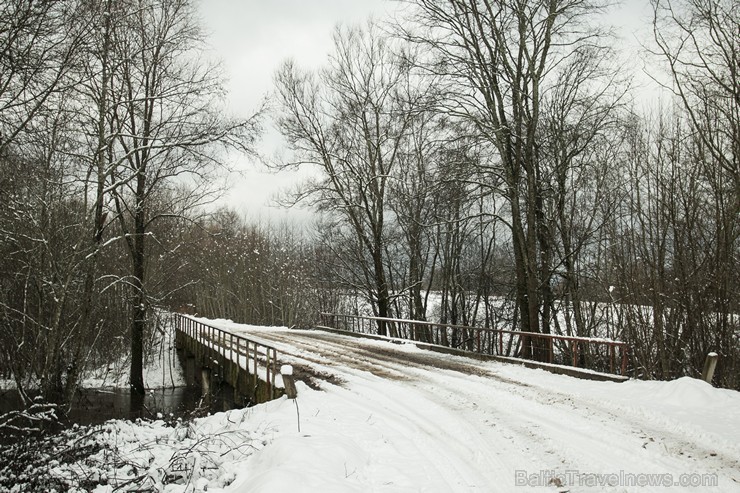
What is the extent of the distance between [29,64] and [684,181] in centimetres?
1163

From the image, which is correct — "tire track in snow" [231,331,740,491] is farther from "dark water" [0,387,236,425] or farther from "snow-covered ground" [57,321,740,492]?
"dark water" [0,387,236,425]

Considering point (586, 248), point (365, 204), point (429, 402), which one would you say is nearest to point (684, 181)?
point (429, 402)

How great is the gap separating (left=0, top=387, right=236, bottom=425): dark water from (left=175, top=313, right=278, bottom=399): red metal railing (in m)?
1.66

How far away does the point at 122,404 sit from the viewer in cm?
1981

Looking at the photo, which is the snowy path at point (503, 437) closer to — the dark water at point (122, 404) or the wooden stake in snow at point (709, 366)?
the wooden stake in snow at point (709, 366)

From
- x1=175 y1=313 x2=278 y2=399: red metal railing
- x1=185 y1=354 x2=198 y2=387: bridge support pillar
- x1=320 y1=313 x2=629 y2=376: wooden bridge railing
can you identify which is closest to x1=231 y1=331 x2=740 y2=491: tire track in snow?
x1=320 y1=313 x2=629 y2=376: wooden bridge railing

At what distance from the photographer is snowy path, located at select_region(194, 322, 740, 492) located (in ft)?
17.1

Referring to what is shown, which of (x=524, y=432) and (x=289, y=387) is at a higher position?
(x=289, y=387)

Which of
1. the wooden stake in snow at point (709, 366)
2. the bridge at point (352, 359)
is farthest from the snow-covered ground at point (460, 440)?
the bridge at point (352, 359)

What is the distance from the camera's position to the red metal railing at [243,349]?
11.4 m

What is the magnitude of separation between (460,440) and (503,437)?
0.58 metres

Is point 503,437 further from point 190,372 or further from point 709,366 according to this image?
point 190,372

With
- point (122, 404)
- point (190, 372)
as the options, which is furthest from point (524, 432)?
point (190, 372)

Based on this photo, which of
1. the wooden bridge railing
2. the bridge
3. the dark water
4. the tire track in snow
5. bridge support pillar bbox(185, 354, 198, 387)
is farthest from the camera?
bridge support pillar bbox(185, 354, 198, 387)
